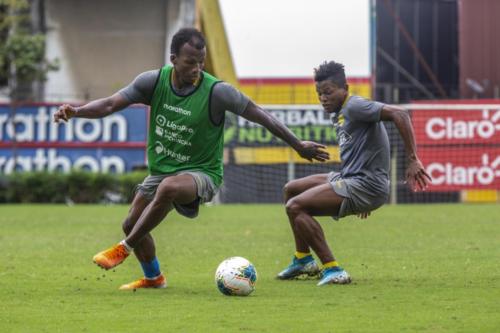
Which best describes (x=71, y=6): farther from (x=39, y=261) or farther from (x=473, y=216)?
(x=39, y=261)

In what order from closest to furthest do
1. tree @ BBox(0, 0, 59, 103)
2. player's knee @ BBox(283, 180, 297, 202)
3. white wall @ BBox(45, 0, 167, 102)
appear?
1. player's knee @ BBox(283, 180, 297, 202)
2. tree @ BBox(0, 0, 59, 103)
3. white wall @ BBox(45, 0, 167, 102)

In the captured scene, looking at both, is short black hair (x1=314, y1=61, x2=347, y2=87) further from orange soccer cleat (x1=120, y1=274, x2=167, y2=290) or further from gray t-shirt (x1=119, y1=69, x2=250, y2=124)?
orange soccer cleat (x1=120, y1=274, x2=167, y2=290)

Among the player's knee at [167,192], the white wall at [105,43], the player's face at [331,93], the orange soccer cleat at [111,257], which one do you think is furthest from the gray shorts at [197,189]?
the white wall at [105,43]

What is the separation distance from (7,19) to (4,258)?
59.7 ft

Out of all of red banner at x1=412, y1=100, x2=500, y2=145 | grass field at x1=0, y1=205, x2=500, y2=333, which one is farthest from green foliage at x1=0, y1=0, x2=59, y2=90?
grass field at x1=0, y1=205, x2=500, y2=333

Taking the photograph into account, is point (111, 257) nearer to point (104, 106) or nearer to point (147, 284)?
point (147, 284)

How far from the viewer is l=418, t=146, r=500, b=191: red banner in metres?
25.8

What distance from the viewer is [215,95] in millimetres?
9977

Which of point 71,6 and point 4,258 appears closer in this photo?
point 4,258

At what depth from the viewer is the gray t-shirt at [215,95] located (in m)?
9.97

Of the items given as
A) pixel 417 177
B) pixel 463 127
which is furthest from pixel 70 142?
pixel 417 177

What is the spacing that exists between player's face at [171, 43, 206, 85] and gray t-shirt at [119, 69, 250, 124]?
0.57ft

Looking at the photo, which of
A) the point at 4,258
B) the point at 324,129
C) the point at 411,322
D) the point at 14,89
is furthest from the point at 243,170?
the point at 411,322

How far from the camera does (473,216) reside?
834 inches
